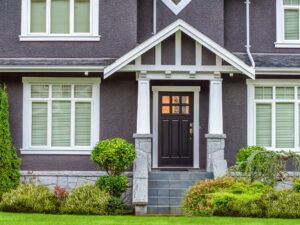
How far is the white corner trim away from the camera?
1588 cm

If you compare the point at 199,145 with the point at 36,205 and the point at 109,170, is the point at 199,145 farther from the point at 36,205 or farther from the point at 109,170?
the point at 36,205

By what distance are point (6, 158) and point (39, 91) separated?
2.15m

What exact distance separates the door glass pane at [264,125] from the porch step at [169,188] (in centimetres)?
210

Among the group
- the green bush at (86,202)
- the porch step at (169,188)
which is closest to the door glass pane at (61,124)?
the green bush at (86,202)

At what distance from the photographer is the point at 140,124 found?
14.2 metres

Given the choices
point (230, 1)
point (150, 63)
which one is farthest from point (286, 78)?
point (150, 63)

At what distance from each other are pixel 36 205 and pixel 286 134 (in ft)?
23.3

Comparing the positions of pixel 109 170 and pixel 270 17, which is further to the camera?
pixel 270 17

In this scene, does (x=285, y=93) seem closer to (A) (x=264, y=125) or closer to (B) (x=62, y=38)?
(A) (x=264, y=125)

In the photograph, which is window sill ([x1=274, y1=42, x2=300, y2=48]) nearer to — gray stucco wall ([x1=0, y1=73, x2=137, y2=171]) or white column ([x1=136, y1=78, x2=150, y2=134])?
white column ([x1=136, y1=78, x2=150, y2=134])

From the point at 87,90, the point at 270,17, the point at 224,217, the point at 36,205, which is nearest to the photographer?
the point at 224,217

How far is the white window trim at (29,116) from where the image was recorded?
48.6 feet

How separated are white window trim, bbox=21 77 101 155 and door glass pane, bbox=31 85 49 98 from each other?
4.7 inches

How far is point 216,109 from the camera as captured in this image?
1430 centimetres
